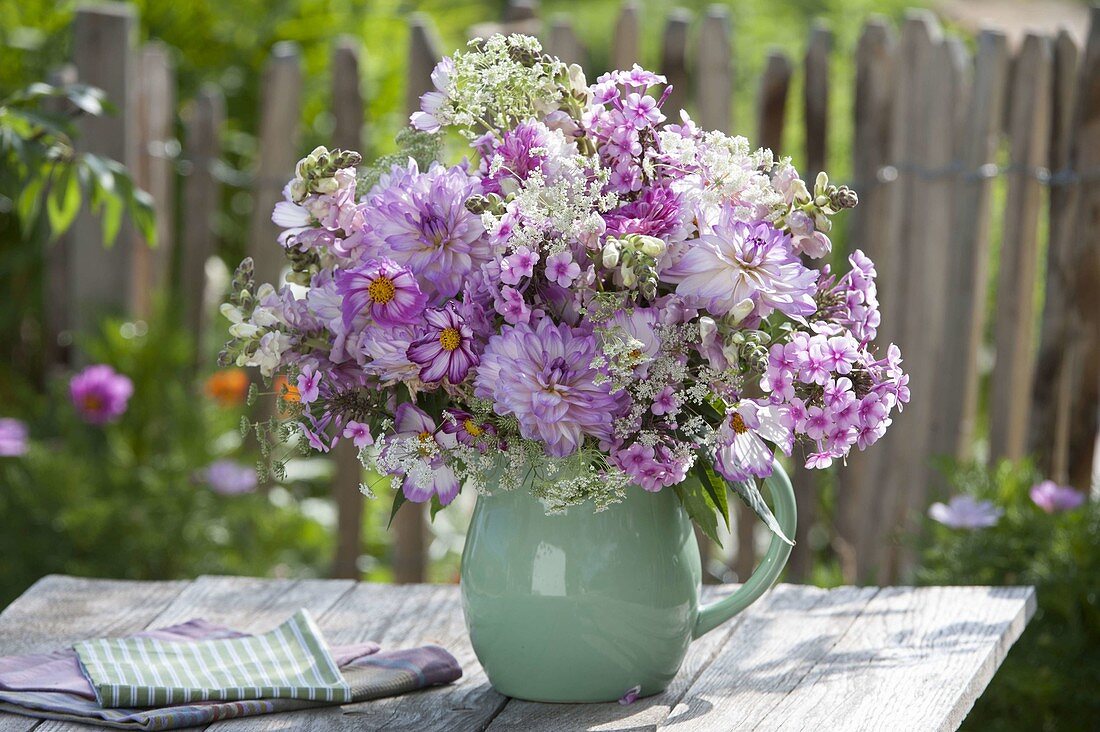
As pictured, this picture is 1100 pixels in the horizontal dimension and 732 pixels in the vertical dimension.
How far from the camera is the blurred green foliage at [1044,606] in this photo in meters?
2.44

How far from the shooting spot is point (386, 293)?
1.30 m

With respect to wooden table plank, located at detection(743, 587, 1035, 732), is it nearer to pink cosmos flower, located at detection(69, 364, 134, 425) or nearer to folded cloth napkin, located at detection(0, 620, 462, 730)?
folded cloth napkin, located at detection(0, 620, 462, 730)

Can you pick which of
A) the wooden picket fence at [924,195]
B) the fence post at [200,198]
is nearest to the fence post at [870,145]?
the wooden picket fence at [924,195]

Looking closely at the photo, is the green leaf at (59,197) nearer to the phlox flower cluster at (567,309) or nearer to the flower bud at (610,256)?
the phlox flower cluster at (567,309)

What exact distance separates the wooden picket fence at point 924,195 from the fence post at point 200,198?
0.14m

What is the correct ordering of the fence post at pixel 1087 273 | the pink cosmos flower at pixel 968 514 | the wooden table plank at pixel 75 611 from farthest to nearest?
the fence post at pixel 1087 273 < the pink cosmos flower at pixel 968 514 < the wooden table plank at pixel 75 611

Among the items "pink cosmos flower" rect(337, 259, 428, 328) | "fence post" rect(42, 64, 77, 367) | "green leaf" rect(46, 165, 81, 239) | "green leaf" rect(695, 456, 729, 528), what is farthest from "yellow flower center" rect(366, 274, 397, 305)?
"fence post" rect(42, 64, 77, 367)

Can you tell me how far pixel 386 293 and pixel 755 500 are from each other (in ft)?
1.43

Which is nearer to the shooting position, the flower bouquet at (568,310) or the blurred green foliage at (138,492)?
the flower bouquet at (568,310)

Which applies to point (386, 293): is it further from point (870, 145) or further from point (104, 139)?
point (104, 139)

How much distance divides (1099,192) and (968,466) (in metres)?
0.68

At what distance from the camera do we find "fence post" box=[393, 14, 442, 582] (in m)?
3.19

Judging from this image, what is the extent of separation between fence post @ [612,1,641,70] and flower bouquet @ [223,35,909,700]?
5.86 feet

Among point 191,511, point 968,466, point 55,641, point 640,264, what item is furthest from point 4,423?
point 640,264
